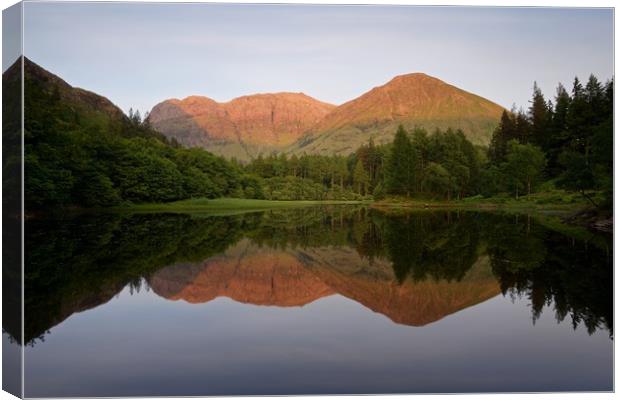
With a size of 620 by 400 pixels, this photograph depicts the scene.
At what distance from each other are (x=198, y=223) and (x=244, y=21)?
8394 mm

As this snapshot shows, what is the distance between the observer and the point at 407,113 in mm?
11094

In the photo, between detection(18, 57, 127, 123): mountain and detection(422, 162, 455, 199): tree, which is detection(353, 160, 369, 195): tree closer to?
detection(422, 162, 455, 199): tree

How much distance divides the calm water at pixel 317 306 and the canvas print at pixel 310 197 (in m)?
0.05

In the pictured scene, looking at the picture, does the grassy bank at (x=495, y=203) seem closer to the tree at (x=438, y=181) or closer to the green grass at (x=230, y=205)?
the tree at (x=438, y=181)

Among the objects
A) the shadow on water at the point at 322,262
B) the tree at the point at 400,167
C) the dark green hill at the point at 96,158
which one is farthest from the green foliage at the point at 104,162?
the tree at the point at 400,167

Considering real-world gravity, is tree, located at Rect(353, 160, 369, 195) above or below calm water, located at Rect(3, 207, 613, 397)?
above

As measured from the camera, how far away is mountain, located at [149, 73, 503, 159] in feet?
32.7

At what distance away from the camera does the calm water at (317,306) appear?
659cm

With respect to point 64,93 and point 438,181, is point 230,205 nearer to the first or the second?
point 64,93

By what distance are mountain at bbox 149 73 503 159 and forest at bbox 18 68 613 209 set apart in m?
0.25

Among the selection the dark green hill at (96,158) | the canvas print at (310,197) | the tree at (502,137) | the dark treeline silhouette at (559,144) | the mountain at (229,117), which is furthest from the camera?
the tree at (502,137)

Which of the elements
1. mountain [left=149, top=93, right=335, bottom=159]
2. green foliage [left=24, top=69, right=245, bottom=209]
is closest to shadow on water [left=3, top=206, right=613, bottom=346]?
green foliage [left=24, top=69, right=245, bottom=209]

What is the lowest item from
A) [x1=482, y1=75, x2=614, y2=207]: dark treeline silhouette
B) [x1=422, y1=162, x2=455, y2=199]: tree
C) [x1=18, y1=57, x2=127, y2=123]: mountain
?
[x1=422, y1=162, x2=455, y2=199]: tree

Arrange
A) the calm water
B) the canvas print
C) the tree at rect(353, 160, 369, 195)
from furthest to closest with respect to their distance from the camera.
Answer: the tree at rect(353, 160, 369, 195) < the canvas print < the calm water
